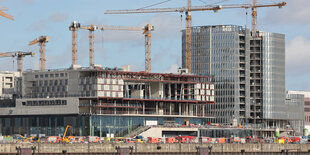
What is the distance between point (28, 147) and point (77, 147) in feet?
39.1

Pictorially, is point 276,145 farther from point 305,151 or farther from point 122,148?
point 122,148

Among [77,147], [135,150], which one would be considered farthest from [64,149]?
[135,150]

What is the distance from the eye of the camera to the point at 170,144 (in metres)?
179

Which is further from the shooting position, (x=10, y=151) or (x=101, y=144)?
(x=101, y=144)

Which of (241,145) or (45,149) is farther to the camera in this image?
(241,145)

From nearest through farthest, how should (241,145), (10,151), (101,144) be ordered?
(10,151), (101,144), (241,145)

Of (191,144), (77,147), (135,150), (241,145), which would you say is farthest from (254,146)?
(77,147)

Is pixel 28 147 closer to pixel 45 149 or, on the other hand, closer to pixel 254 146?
pixel 45 149

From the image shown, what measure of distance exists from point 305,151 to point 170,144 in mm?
38968

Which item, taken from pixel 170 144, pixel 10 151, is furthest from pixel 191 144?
pixel 10 151

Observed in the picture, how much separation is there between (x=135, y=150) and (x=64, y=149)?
16368mm

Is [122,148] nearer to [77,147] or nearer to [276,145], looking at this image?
[77,147]

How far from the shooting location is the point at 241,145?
614ft

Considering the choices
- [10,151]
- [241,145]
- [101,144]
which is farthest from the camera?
[241,145]
